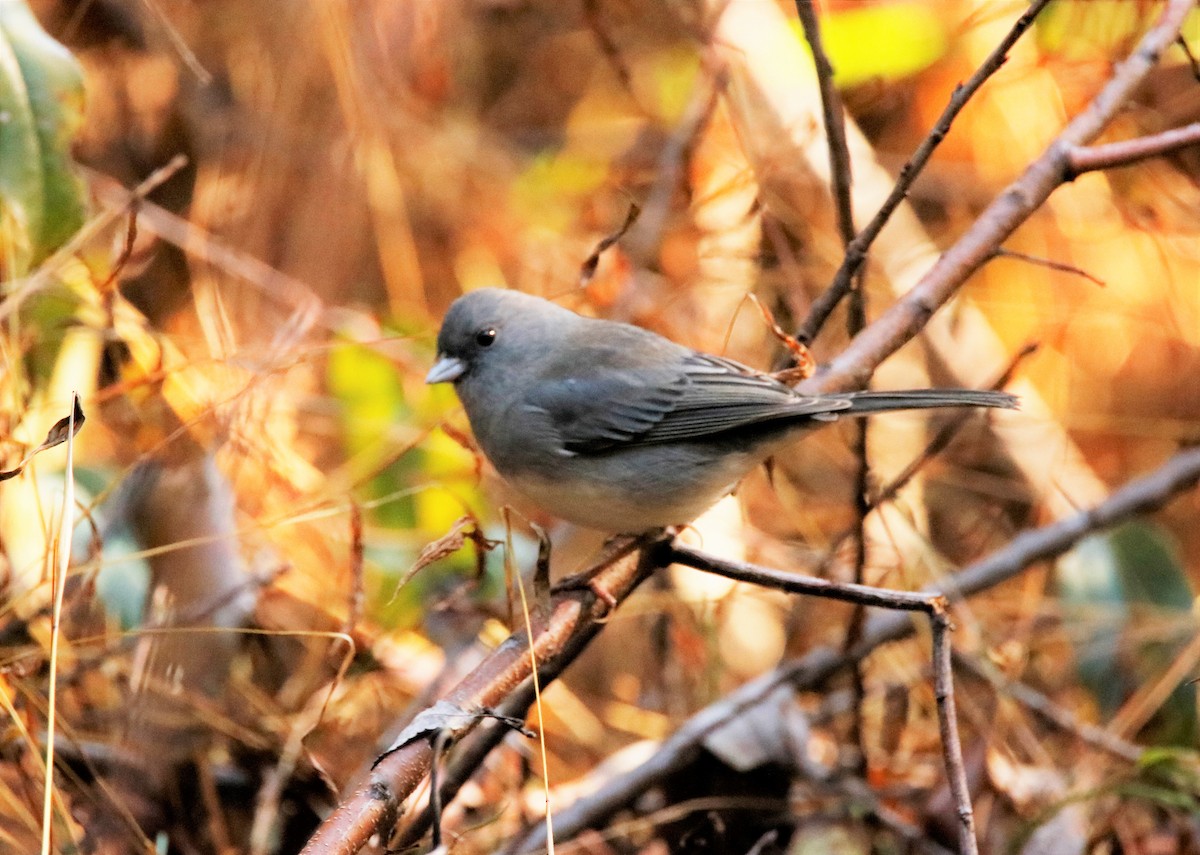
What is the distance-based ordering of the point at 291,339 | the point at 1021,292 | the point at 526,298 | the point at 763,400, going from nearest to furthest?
the point at 763,400 → the point at 526,298 → the point at 291,339 → the point at 1021,292

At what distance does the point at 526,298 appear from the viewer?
10.5 feet

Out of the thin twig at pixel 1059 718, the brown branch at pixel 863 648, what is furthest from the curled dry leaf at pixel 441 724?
the thin twig at pixel 1059 718

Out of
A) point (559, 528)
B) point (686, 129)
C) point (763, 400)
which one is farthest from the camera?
point (686, 129)

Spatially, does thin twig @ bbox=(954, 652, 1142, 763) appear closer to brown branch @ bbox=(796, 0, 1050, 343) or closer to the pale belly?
the pale belly

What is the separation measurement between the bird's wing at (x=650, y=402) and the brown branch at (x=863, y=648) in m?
0.72

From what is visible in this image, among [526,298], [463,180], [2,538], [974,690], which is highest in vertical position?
[463,180]

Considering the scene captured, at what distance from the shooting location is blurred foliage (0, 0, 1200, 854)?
2838 mm

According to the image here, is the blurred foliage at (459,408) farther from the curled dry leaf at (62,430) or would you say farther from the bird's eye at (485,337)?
the curled dry leaf at (62,430)

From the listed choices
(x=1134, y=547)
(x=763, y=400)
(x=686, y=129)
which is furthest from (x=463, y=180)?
(x=1134, y=547)

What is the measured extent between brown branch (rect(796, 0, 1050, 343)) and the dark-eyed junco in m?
0.20

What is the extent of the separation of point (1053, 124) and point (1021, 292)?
678 mm

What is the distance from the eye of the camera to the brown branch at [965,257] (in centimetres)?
249

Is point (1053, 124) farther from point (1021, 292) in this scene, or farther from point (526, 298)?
point (526, 298)

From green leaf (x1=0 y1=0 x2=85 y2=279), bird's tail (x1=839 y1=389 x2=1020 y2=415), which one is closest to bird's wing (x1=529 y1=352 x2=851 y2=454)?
bird's tail (x1=839 y1=389 x2=1020 y2=415)
